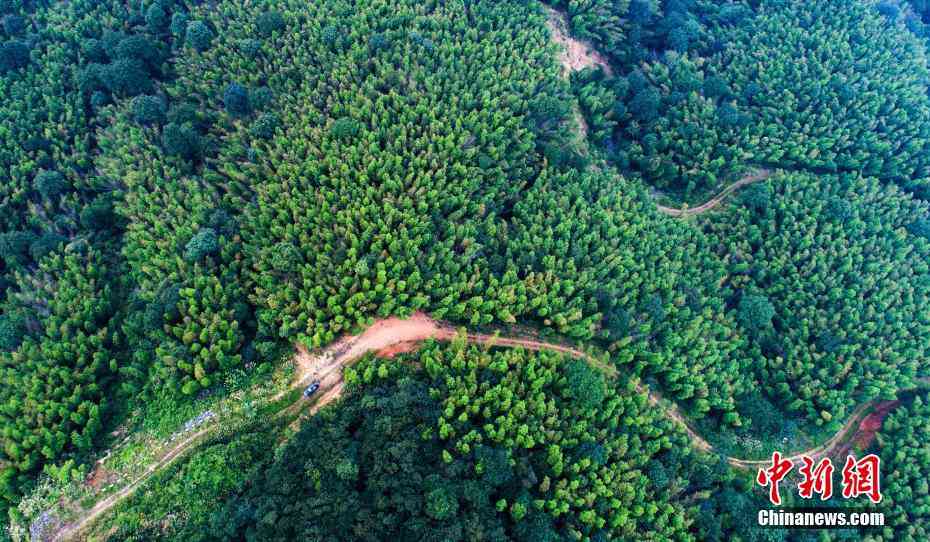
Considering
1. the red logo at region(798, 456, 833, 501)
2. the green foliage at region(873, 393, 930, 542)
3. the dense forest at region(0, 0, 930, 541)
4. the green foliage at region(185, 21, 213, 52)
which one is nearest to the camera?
the dense forest at region(0, 0, 930, 541)

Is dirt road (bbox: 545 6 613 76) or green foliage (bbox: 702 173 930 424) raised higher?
dirt road (bbox: 545 6 613 76)

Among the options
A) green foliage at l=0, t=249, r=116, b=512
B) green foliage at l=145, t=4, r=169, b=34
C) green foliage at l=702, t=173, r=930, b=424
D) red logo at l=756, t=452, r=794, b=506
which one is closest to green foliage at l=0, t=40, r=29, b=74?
green foliage at l=145, t=4, r=169, b=34

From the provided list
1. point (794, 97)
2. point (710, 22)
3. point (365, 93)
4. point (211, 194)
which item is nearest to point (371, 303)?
point (211, 194)

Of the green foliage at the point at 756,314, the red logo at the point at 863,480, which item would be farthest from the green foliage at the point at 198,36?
the red logo at the point at 863,480

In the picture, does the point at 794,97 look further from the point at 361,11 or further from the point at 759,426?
the point at 361,11

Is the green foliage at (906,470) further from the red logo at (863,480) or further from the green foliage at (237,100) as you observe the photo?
the green foliage at (237,100)

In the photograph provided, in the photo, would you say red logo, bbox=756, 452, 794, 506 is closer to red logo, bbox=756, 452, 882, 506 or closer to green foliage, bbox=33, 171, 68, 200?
red logo, bbox=756, 452, 882, 506

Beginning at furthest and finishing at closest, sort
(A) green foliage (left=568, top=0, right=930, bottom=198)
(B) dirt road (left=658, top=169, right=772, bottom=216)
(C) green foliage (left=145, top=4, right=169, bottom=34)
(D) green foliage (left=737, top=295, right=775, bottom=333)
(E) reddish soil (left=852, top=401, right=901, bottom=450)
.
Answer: (B) dirt road (left=658, top=169, right=772, bottom=216) < (A) green foliage (left=568, top=0, right=930, bottom=198) < (C) green foliage (left=145, top=4, right=169, bottom=34) < (D) green foliage (left=737, top=295, right=775, bottom=333) < (E) reddish soil (left=852, top=401, right=901, bottom=450)

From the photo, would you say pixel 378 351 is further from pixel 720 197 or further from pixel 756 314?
pixel 720 197
